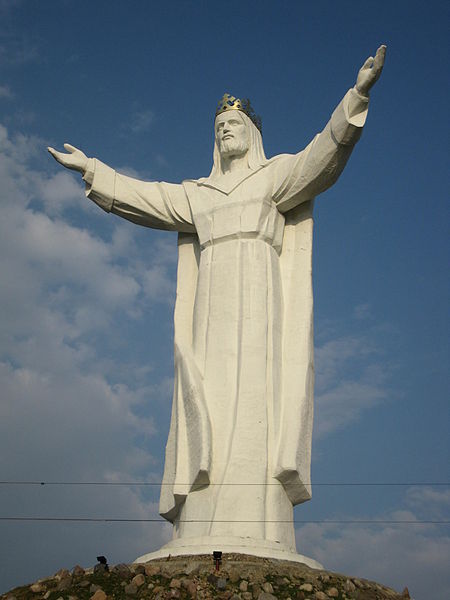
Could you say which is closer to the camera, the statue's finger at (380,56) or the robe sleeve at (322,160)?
the statue's finger at (380,56)

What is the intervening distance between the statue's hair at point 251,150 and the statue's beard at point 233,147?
0.40 feet

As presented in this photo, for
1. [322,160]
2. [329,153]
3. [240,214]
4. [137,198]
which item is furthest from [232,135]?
[329,153]

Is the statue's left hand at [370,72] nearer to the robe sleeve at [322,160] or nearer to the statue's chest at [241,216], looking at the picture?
the robe sleeve at [322,160]

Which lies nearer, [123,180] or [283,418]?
[283,418]

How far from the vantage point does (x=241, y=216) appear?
35.3 feet

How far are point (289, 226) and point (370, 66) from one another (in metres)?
2.57

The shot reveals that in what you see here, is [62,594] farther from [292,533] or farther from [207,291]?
[207,291]

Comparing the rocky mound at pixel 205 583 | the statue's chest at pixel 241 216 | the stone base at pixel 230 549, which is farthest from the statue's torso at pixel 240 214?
the rocky mound at pixel 205 583

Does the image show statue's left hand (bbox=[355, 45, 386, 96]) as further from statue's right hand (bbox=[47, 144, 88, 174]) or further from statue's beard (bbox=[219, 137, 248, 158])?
statue's right hand (bbox=[47, 144, 88, 174])

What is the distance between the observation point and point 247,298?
10320mm

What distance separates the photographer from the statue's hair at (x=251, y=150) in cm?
1158

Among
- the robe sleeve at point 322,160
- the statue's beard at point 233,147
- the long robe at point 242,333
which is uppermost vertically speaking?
the statue's beard at point 233,147

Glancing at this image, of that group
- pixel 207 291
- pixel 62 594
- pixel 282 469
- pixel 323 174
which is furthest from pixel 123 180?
pixel 62 594

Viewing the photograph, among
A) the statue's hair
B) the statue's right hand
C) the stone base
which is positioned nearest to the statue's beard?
the statue's hair
